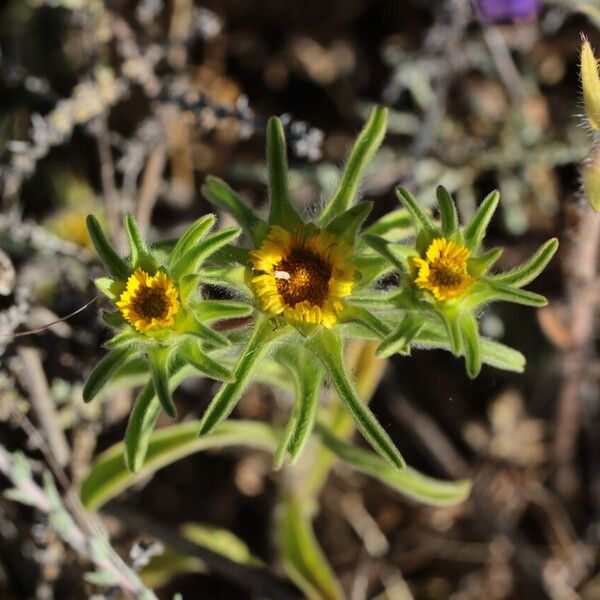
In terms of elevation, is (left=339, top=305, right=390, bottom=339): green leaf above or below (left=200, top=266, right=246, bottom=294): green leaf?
below

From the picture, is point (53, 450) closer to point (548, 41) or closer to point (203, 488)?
point (203, 488)

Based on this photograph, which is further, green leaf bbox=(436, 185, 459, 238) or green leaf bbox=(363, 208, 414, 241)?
green leaf bbox=(363, 208, 414, 241)

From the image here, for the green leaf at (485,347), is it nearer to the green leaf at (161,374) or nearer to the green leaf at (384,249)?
the green leaf at (384,249)

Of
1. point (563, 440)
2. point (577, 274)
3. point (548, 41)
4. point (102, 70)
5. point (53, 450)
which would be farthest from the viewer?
point (548, 41)

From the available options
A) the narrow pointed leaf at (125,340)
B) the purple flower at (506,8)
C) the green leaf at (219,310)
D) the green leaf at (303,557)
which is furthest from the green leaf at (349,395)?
the purple flower at (506,8)

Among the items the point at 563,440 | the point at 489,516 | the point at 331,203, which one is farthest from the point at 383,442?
the point at 563,440

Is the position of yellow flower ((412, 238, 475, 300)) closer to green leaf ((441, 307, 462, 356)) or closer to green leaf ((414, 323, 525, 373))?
green leaf ((441, 307, 462, 356))

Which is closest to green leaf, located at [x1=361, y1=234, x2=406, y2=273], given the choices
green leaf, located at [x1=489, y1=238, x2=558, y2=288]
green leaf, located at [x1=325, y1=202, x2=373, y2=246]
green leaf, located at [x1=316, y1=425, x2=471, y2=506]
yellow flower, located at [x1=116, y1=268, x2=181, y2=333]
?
green leaf, located at [x1=325, y1=202, x2=373, y2=246]
